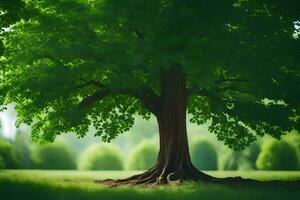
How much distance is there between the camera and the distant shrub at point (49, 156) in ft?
137

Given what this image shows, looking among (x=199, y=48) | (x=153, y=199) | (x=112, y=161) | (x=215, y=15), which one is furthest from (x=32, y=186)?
(x=112, y=161)

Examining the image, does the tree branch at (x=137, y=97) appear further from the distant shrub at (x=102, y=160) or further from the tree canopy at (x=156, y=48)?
the distant shrub at (x=102, y=160)

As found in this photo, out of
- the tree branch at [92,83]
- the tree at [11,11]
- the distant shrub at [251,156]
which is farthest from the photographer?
the distant shrub at [251,156]

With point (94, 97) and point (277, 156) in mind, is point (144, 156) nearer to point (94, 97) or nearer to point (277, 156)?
point (277, 156)

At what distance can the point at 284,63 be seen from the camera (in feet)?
68.4

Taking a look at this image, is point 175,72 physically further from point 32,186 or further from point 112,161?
point 112,161

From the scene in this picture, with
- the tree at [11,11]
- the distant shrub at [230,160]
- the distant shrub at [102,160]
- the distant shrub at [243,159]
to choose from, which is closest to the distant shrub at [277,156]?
the distant shrub at [243,159]

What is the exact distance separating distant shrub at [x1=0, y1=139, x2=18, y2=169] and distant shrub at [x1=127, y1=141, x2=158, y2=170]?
11983 mm

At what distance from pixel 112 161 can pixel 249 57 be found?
27425mm

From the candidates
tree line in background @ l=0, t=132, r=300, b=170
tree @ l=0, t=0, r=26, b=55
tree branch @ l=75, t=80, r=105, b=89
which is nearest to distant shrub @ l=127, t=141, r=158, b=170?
tree line in background @ l=0, t=132, r=300, b=170

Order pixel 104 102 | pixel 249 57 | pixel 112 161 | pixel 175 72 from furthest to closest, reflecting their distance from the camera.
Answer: pixel 112 161, pixel 104 102, pixel 175 72, pixel 249 57

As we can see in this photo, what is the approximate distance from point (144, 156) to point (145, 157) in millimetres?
136

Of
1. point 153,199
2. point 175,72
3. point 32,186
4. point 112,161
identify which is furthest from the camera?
point 112,161

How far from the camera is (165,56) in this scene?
18.3m
